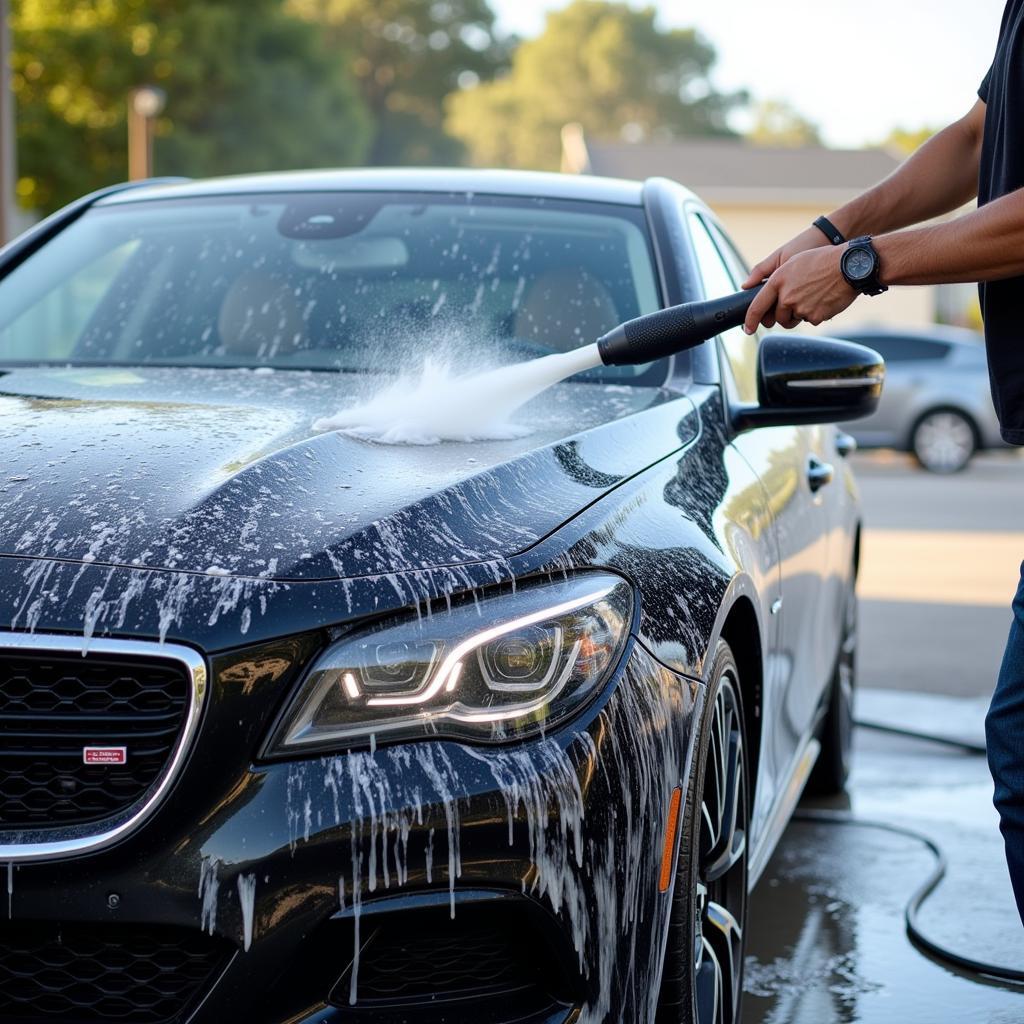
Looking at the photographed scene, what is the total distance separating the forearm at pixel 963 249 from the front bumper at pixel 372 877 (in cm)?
94

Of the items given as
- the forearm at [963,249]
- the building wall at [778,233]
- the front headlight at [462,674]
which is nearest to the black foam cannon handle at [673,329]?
the forearm at [963,249]

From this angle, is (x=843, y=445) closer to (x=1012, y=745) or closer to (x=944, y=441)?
(x=1012, y=745)

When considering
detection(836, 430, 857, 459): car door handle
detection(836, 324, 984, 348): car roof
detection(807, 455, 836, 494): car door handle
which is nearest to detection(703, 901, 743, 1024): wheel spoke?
detection(807, 455, 836, 494): car door handle

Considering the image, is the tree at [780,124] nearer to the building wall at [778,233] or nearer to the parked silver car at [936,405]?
the building wall at [778,233]

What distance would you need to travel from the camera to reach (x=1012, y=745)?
243cm

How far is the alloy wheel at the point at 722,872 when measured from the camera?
8.11 ft

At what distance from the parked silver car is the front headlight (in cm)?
1700

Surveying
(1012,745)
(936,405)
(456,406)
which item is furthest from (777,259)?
(936,405)

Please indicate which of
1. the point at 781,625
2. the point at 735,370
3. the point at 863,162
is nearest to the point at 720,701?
the point at 781,625

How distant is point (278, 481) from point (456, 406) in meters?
0.51

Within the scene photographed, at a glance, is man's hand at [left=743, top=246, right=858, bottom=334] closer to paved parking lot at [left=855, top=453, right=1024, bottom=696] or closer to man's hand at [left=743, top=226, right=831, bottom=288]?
man's hand at [left=743, top=226, right=831, bottom=288]

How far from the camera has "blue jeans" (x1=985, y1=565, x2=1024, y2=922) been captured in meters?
2.42

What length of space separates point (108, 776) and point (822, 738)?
3.16m

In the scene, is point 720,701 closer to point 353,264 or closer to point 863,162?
point 353,264
